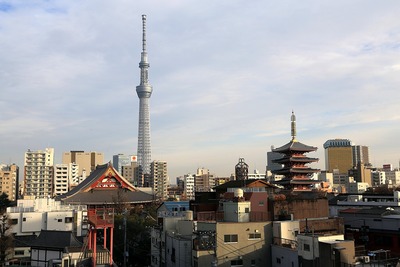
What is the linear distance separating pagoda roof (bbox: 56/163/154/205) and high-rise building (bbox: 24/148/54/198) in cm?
4194

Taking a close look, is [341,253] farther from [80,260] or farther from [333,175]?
[333,175]

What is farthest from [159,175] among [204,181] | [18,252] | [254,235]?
[254,235]

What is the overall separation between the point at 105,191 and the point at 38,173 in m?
47.9

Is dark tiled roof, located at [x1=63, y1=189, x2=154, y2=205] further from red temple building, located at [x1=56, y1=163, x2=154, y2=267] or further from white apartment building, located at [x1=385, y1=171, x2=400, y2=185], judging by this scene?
white apartment building, located at [x1=385, y1=171, x2=400, y2=185]

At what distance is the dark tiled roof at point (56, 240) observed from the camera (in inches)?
1446

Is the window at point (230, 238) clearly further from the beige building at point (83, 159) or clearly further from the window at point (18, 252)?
the beige building at point (83, 159)

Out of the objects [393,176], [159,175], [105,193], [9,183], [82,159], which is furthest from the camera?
[393,176]

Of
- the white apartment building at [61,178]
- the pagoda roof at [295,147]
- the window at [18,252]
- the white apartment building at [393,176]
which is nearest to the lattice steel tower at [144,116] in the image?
the white apartment building at [61,178]

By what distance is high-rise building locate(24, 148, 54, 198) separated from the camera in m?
122

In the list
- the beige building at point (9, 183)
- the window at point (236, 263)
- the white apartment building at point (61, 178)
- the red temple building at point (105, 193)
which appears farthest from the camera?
the white apartment building at point (61, 178)

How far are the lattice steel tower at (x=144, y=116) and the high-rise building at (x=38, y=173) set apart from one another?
51362 millimetres

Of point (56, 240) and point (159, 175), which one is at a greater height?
point (159, 175)

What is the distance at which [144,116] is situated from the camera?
Result: 187 m

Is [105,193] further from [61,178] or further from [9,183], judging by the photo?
[9,183]
